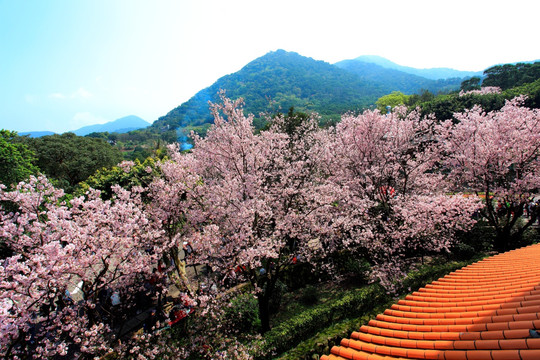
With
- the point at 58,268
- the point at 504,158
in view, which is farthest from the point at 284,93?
the point at 58,268

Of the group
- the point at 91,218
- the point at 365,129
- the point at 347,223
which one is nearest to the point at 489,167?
the point at 365,129

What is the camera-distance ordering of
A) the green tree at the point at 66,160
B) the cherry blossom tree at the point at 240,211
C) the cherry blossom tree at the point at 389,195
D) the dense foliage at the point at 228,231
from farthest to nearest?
the green tree at the point at 66,160 → the cherry blossom tree at the point at 389,195 → the cherry blossom tree at the point at 240,211 → the dense foliage at the point at 228,231

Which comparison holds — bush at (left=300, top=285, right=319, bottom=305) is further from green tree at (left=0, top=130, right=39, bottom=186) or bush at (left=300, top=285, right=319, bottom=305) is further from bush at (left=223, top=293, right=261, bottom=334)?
green tree at (left=0, top=130, right=39, bottom=186)

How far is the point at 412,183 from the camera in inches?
547

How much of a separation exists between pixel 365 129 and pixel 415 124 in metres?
3.49

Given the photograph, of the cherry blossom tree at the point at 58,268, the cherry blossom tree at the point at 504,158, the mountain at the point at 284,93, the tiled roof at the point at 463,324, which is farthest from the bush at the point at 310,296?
the mountain at the point at 284,93

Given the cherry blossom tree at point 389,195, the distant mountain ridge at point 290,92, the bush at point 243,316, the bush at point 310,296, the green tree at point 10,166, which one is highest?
the distant mountain ridge at point 290,92

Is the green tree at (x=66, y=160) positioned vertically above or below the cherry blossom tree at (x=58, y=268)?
above

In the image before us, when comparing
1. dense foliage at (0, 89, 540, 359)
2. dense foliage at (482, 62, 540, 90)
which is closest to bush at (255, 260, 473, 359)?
dense foliage at (0, 89, 540, 359)

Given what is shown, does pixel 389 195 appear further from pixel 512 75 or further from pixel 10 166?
pixel 512 75

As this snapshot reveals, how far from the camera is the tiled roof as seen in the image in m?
2.93

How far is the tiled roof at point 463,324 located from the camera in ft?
9.61

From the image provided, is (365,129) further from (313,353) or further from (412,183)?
(313,353)

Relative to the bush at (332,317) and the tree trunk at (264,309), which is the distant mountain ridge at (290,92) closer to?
the bush at (332,317)
